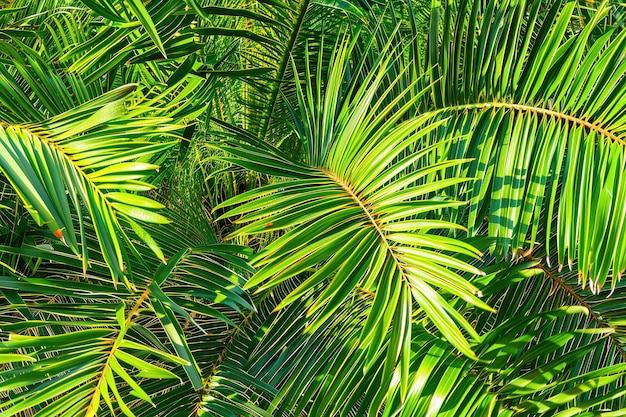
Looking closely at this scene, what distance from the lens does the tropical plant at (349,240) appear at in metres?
0.58

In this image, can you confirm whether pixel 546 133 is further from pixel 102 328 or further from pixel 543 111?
pixel 102 328

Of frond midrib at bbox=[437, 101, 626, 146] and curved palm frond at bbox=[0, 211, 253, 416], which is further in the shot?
frond midrib at bbox=[437, 101, 626, 146]

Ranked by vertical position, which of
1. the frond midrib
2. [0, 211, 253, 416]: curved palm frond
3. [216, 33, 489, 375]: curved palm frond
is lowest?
[0, 211, 253, 416]: curved palm frond

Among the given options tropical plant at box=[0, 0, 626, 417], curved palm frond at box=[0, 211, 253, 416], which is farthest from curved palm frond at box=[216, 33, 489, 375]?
curved palm frond at box=[0, 211, 253, 416]

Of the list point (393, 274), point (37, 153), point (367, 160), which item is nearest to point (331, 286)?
point (393, 274)

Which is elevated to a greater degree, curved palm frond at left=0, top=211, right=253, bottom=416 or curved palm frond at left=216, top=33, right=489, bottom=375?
curved palm frond at left=216, top=33, right=489, bottom=375

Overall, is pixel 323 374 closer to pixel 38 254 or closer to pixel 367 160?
pixel 367 160

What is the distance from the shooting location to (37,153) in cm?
60

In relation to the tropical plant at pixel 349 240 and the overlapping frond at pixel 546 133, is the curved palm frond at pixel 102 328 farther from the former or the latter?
the overlapping frond at pixel 546 133

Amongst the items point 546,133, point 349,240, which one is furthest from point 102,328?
point 546,133

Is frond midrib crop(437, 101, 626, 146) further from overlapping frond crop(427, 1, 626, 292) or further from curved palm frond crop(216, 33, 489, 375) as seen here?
curved palm frond crop(216, 33, 489, 375)

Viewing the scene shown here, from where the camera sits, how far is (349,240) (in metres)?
0.59

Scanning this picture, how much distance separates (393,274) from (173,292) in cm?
33

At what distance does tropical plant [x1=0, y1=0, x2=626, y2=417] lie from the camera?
1.92ft
